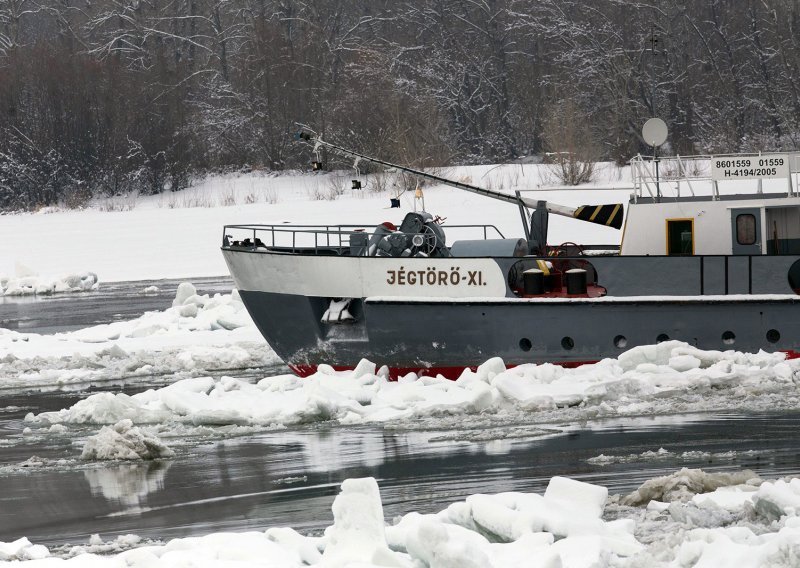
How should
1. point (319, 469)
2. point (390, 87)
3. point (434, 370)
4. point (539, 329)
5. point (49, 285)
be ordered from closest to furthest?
1. point (319, 469)
2. point (539, 329)
3. point (434, 370)
4. point (49, 285)
5. point (390, 87)

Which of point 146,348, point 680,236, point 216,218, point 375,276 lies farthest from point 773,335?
point 216,218

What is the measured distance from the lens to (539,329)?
14.3m

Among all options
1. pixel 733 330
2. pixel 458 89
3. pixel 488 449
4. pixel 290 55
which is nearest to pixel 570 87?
pixel 458 89

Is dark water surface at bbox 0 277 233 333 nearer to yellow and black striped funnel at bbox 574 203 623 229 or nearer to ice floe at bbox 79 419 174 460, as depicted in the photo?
yellow and black striped funnel at bbox 574 203 623 229

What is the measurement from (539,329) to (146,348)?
6.13 meters

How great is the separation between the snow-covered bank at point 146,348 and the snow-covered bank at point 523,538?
26.7 ft

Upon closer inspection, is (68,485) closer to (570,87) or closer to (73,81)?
(570,87)

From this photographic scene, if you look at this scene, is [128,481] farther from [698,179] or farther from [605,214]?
[698,179]

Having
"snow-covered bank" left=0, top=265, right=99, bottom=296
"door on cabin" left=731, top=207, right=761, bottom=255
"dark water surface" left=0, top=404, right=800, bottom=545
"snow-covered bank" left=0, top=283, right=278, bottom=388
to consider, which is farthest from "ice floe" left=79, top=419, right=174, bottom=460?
"snow-covered bank" left=0, top=265, right=99, bottom=296

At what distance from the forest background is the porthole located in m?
27.0

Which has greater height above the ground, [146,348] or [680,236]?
[680,236]

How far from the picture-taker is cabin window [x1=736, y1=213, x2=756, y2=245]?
1488cm

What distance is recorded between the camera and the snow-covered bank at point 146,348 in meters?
16.4

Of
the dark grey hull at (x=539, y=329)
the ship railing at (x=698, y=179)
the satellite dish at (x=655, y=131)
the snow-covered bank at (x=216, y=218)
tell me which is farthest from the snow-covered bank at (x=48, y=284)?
the satellite dish at (x=655, y=131)
